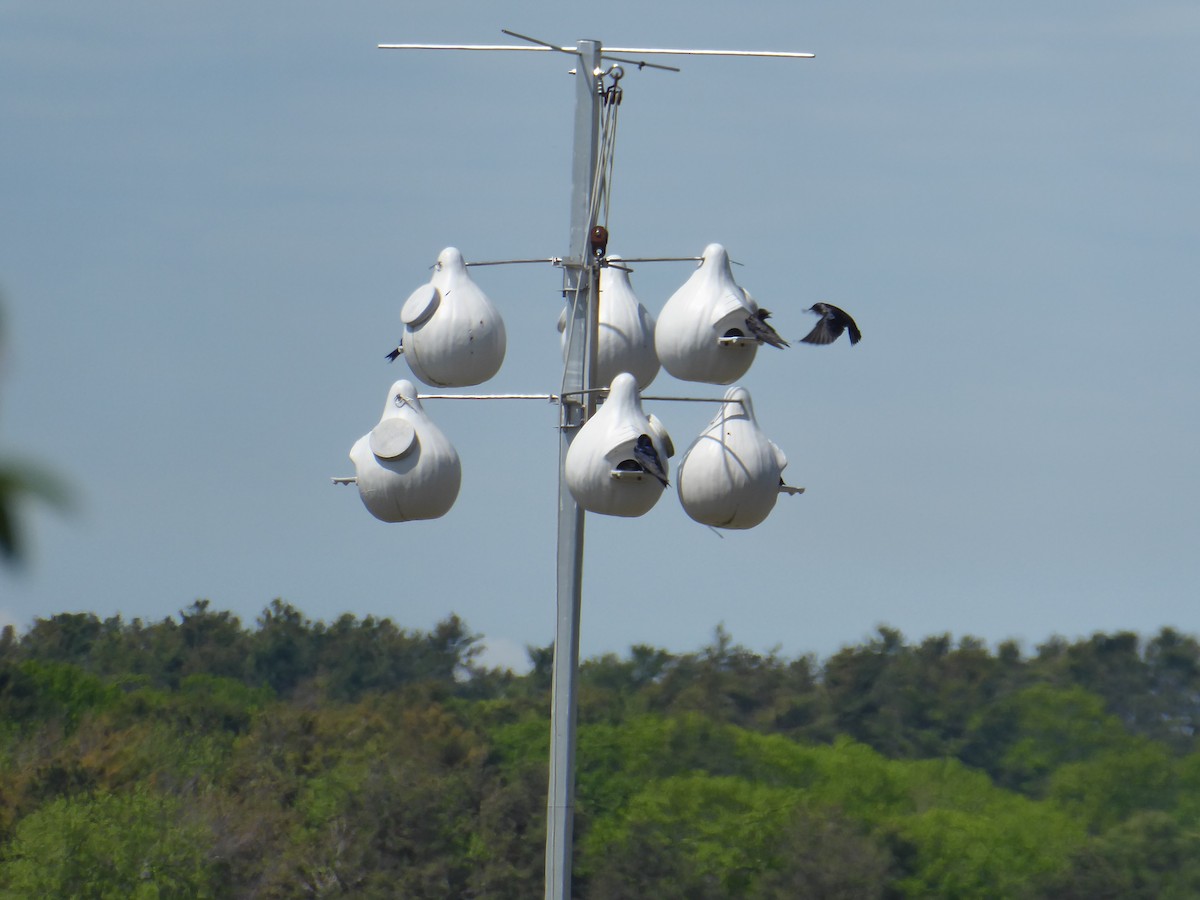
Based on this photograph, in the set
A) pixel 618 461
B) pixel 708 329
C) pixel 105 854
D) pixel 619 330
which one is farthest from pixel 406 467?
pixel 105 854

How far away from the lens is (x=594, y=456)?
8828mm

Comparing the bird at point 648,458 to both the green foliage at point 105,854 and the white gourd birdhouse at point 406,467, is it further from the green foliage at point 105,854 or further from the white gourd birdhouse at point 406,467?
the green foliage at point 105,854

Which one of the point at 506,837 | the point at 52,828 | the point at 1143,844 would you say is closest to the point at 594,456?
the point at 52,828

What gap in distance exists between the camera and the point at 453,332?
977cm

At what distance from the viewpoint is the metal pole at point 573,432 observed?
353 inches

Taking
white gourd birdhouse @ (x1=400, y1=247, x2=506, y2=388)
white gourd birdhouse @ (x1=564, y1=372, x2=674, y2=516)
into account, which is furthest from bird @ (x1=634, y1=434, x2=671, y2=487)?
white gourd birdhouse @ (x1=400, y1=247, x2=506, y2=388)

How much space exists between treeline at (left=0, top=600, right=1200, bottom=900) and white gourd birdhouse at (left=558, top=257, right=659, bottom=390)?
35.8 m

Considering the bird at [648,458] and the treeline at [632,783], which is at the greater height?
the treeline at [632,783]

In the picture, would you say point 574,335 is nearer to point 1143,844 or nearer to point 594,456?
point 594,456

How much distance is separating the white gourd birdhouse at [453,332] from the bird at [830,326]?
131 cm

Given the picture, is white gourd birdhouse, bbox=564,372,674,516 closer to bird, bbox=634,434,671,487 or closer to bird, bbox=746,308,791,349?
bird, bbox=634,434,671,487

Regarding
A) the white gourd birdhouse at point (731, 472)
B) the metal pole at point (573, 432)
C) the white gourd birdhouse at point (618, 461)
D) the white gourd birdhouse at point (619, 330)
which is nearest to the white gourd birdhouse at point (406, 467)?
the metal pole at point (573, 432)

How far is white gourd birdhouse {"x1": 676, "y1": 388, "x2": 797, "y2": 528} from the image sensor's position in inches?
357

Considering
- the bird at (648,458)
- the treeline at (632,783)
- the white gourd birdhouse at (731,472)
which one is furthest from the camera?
the treeline at (632,783)
